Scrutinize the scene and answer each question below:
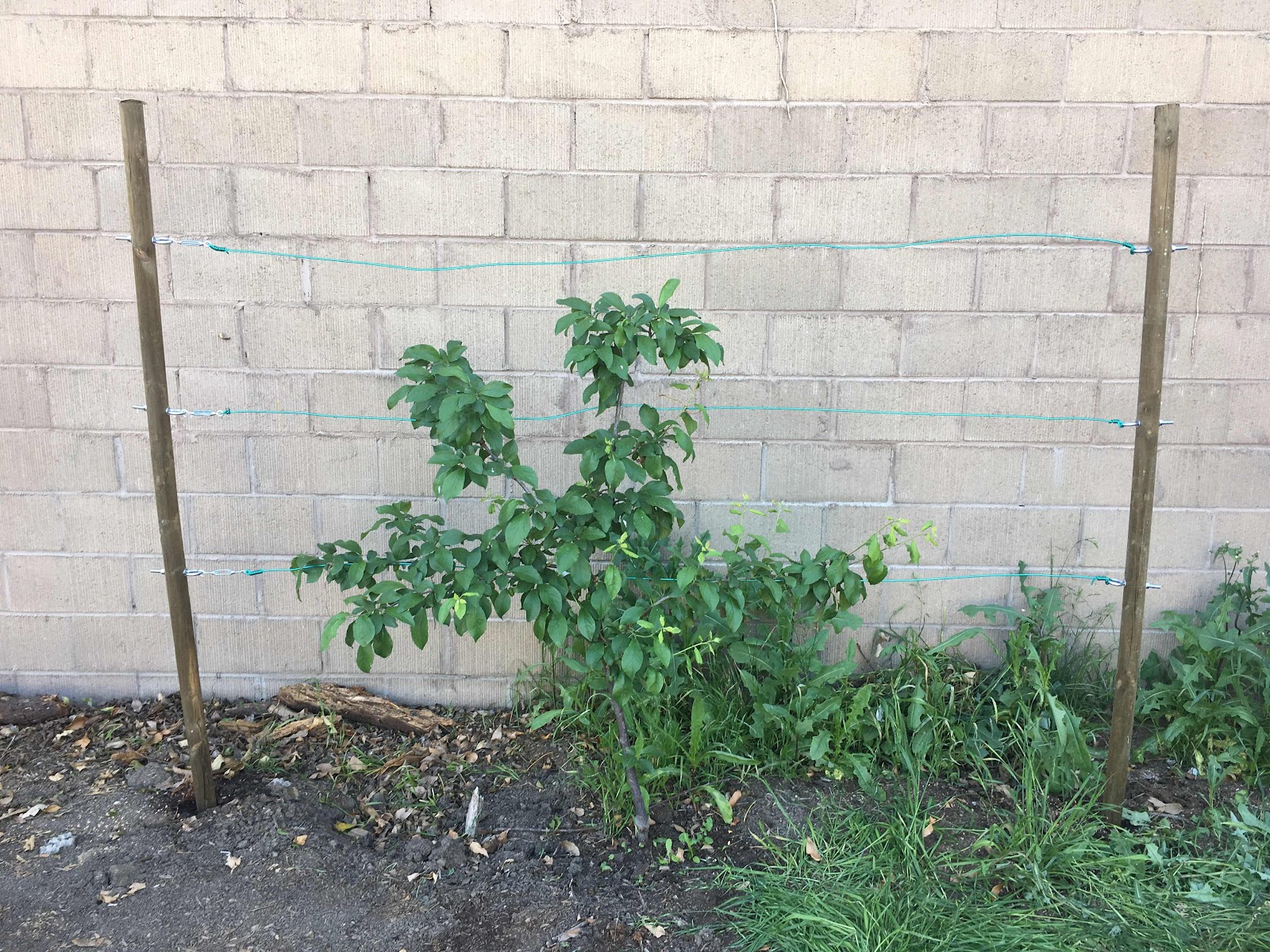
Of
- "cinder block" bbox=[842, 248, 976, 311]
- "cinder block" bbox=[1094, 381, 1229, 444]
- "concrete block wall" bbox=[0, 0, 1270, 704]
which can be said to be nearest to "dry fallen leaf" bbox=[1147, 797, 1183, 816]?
"concrete block wall" bbox=[0, 0, 1270, 704]

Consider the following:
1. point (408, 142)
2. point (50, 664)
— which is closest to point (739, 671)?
point (408, 142)

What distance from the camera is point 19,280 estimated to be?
2996 mm

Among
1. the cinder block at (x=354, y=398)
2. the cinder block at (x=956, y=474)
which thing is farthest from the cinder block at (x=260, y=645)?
the cinder block at (x=956, y=474)

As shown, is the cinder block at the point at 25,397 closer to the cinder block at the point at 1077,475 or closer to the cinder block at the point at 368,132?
the cinder block at the point at 368,132

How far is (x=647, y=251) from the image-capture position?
2.95 metres

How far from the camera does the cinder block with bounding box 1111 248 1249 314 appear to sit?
298cm

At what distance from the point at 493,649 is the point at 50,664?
1.50 meters

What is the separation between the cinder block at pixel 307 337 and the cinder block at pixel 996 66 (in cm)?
188

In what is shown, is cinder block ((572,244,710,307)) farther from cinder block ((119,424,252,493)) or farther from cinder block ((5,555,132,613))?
cinder block ((5,555,132,613))

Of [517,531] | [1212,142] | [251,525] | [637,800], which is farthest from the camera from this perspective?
[251,525]

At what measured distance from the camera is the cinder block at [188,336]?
300cm

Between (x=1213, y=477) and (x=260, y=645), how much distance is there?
317 cm

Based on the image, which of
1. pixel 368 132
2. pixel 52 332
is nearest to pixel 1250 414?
pixel 368 132

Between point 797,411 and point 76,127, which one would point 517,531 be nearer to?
point 797,411
